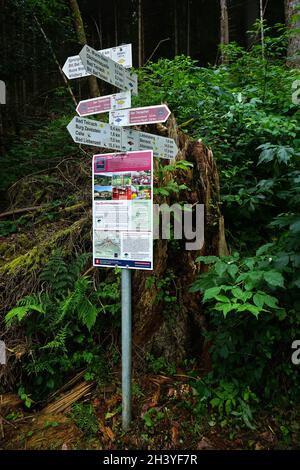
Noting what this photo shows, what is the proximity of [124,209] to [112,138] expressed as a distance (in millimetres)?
529

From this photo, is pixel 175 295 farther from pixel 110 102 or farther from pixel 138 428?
pixel 110 102

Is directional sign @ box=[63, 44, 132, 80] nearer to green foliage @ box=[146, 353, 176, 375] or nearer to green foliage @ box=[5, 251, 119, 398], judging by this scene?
green foliage @ box=[5, 251, 119, 398]

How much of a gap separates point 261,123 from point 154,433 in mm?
3479

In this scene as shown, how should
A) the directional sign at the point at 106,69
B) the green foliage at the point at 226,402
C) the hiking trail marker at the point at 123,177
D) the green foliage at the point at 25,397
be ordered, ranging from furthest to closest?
the green foliage at the point at 25,397
the green foliage at the point at 226,402
the hiking trail marker at the point at 123,177
the directional sign at the point at 106,69

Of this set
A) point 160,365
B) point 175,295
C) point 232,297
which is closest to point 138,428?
point 160,365

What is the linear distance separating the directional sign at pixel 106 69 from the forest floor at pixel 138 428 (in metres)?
2.64

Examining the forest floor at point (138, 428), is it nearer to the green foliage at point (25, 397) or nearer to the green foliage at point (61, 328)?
the green foliage at point (25, 397)

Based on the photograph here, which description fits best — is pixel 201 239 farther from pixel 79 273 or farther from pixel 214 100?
pixel 214 100

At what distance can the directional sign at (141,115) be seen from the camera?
7.56ft

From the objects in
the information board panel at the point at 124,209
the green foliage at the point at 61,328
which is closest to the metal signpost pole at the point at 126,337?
the information board panel at the point at 124,209

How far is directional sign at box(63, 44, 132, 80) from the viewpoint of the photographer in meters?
2.51

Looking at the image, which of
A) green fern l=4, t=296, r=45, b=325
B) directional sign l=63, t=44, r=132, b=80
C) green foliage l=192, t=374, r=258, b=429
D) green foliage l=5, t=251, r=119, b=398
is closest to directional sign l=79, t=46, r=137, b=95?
directional sign l=63, t=44, r=132, b=80

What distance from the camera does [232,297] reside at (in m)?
2.65

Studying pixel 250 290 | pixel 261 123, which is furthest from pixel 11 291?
pixel 261 123
